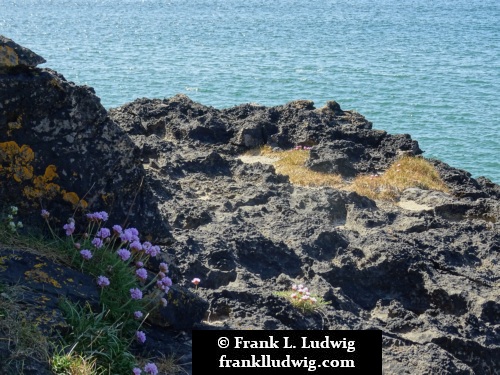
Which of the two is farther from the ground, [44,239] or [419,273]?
[44,239]

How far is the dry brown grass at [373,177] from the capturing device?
12.5 meters

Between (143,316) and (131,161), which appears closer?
(143,316)

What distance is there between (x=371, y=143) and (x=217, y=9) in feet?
241

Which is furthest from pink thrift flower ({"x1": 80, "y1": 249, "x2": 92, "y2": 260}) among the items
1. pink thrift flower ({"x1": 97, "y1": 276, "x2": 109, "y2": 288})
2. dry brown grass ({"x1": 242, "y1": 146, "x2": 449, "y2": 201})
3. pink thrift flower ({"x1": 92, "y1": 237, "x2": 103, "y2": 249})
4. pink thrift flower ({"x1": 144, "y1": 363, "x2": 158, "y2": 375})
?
dry brown grass ({"x1": 242, "y1": 146, "x2": 449, "y2": 201})

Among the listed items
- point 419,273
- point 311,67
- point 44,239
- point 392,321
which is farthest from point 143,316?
point 311,67

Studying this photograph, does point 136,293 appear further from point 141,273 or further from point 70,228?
point 70,228

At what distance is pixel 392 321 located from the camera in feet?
24.0

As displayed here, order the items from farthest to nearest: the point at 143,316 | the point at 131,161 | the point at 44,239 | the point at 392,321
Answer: the point at 392,321 → the point at 131,161 → the point at 44,239 → the point at 143,316

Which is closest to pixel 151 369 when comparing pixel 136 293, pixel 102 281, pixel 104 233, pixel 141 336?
pixel 141 336

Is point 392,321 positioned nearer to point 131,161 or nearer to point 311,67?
point 131,161

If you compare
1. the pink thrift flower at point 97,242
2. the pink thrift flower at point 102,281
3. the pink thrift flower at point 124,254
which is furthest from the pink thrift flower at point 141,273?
the pink thrift flower at point 97,242

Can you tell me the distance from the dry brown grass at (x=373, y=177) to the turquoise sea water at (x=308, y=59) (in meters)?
11.1

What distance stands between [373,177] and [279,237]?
4.88 m

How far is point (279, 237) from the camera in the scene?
8.73 meters
